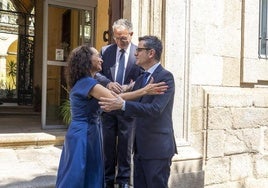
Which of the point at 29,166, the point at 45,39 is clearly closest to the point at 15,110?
the point at 45,39

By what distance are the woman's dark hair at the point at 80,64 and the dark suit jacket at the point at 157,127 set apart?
19.9 inches

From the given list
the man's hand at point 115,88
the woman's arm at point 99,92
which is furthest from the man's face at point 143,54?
the man's hand at point 115,88

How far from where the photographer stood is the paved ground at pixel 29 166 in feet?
13.0

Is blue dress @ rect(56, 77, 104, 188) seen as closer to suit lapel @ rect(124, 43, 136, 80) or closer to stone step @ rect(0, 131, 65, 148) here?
suit lapel @ rect(124, 43, 136, 80)

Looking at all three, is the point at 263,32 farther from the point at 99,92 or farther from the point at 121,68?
the point at 99,92

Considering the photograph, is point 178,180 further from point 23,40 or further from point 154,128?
point 23,40

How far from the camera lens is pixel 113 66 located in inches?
155

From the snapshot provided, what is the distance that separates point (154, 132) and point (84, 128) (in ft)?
1.86

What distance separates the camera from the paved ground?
3.97 m

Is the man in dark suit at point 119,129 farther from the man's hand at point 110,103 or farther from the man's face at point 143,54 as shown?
the man's hand at point 110,103

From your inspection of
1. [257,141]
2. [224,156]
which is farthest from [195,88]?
[257,141]

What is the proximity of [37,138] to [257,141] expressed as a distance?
345 cm

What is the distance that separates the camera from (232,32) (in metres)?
5.43

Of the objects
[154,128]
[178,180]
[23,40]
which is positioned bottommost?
[178,180]
